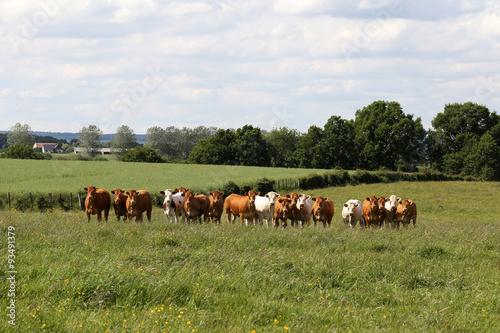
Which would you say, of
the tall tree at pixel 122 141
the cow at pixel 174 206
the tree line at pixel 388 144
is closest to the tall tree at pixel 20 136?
the tall tree at pixel 122 141

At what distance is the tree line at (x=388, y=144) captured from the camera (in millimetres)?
75312

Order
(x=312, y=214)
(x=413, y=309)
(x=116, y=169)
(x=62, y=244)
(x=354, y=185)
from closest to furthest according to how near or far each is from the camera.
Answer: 1. (x=413, y=309)
2. (x=62, y=244)
3. (x=312, y=214)
4. (x=354, y=185)
5. (x=116, y=169)

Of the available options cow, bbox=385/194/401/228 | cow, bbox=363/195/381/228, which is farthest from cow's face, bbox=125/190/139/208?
cow, bbox=385/194/401/228

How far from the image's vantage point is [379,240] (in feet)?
41.7

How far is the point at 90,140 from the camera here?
100188mm

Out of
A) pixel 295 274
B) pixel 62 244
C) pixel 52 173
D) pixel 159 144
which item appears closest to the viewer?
pixel 295 274

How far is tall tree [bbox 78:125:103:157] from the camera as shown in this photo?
100125 millimetres

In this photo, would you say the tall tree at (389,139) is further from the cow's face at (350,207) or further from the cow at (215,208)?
the cow at (215,208)

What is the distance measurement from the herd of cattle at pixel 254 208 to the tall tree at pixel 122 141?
92707 millimetres

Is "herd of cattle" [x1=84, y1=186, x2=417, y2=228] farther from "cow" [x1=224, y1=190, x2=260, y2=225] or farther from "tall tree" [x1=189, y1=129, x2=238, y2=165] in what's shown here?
"tall tree" [x1=189, y1=129, x2=238, y2=165]

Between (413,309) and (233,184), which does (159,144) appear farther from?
(413,309)

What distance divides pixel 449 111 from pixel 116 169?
53.5 meters

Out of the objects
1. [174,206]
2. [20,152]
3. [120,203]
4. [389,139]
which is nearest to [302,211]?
[174,206]

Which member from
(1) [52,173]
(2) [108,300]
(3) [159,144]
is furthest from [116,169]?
(3) [159,144]
